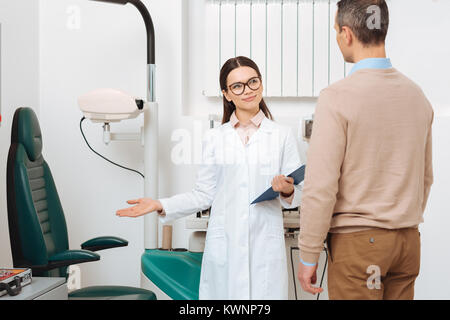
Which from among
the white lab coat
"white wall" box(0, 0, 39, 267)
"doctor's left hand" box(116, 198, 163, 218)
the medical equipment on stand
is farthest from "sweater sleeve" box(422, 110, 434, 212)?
"white wall" box(0, 0, 39, 267)

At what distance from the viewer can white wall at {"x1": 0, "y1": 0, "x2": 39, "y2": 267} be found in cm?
187

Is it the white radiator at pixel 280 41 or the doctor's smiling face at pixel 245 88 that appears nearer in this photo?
the doctor's smiling face at pixel 245 88

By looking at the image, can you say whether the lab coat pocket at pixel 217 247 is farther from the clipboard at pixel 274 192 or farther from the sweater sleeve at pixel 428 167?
the sweater sleeve at pixel 428 167

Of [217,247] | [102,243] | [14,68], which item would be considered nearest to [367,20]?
[217,247]

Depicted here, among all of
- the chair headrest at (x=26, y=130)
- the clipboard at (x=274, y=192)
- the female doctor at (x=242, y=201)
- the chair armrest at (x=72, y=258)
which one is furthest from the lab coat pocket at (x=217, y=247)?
the chair headrest at (x=26, y=130)

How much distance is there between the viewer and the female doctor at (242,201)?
4.34 feet

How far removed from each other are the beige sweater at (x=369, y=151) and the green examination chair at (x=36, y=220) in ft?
2.79

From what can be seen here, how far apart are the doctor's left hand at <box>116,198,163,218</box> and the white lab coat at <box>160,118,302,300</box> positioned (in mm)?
28

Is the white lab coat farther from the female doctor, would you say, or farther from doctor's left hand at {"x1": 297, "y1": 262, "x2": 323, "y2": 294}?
doctor's left hand at {"x1": 297, "y1": 262, "x2": 323, "y2": 294}

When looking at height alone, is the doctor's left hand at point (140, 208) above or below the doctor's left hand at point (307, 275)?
above

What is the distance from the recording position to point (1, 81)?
1852 mm

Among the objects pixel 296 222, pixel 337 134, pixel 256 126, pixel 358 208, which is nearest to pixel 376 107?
pixel 337 134

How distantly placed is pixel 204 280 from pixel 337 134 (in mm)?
704

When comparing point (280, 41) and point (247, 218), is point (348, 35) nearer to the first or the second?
point (247, 218)
